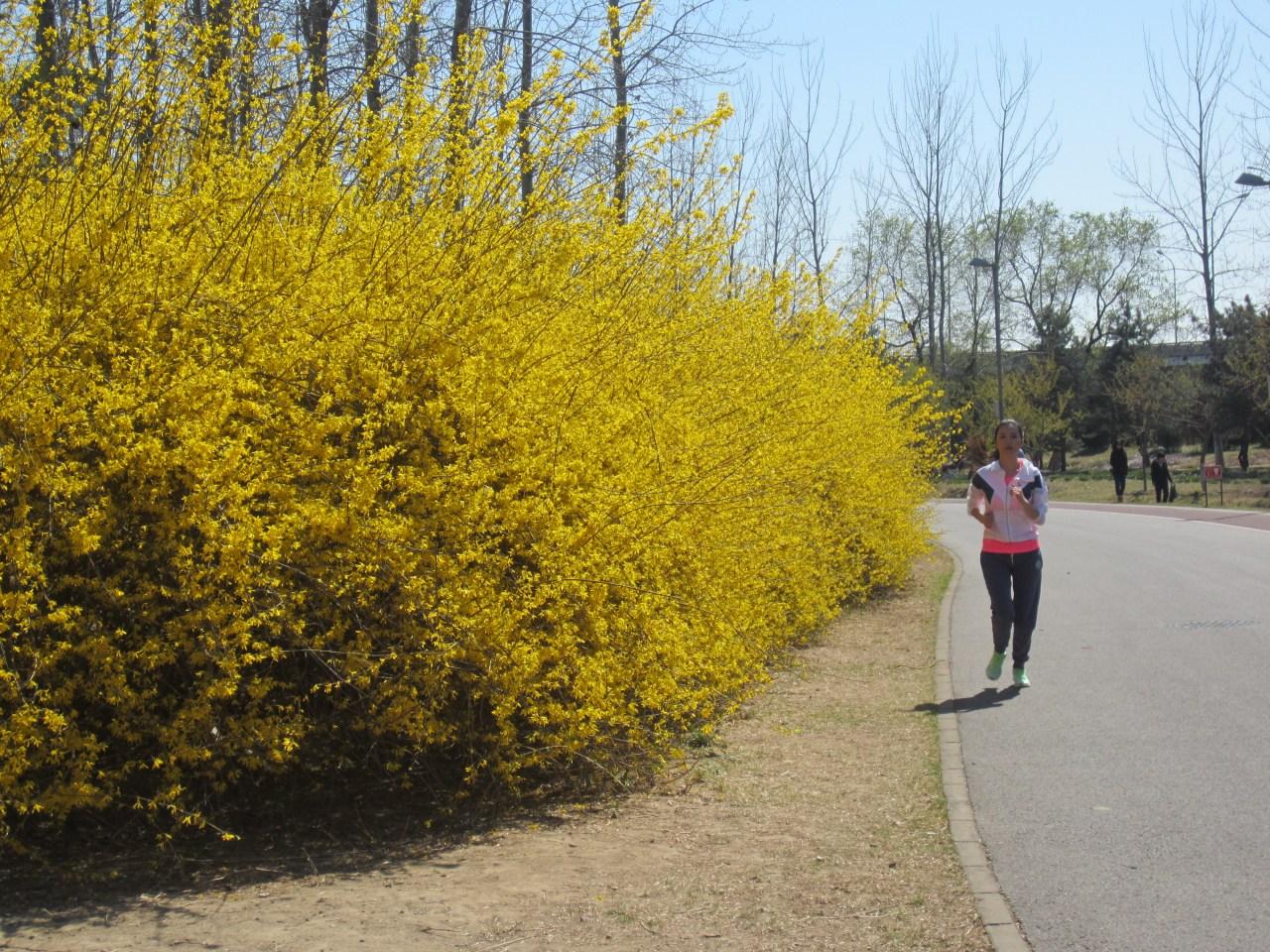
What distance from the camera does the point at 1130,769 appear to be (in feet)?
21.6

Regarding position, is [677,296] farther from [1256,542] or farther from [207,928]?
[1256,542]

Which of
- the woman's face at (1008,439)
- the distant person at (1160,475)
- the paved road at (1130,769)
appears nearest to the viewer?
the paved road at (1130,769)

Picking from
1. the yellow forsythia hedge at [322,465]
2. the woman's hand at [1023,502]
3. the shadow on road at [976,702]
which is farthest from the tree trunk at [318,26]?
the shadow on road at [976,702]

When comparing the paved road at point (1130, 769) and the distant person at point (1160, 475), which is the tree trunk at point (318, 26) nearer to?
the paved road at point (1130, 769)

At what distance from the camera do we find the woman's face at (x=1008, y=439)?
900cm

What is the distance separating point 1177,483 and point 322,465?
4469 cm

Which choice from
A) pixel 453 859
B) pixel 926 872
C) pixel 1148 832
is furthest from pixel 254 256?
pixel 1148 832

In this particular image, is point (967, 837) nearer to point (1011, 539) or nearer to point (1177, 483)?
point (1011, 539)

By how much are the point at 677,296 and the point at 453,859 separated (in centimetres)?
407

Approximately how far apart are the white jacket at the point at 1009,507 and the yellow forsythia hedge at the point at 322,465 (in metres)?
2.58

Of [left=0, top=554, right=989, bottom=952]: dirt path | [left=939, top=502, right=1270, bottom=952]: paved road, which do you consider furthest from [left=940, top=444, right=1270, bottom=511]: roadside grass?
[left=0, top=554, right=989, bottom=952]: dirt path

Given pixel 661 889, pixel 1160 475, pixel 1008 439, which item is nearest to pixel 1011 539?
pixel 1008 439

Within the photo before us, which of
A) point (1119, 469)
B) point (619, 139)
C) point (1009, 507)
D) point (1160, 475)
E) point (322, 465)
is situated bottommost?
point (1160, 475)

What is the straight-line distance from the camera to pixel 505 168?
636 cm
